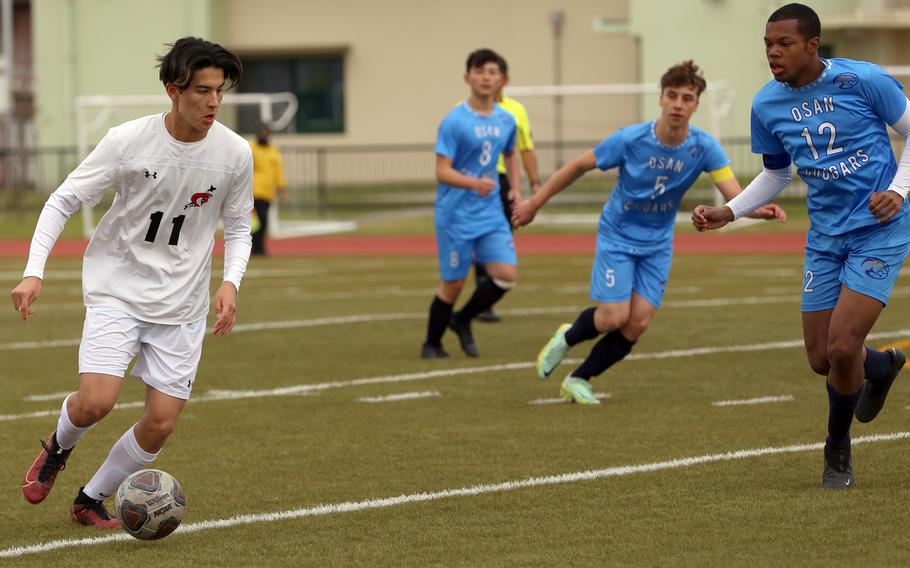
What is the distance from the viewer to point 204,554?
572cm

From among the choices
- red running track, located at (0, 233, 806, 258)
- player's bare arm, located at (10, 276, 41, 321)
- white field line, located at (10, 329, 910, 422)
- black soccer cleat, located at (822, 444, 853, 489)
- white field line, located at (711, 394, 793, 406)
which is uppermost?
player's bare arm, located at (10, 276, 41, 321)

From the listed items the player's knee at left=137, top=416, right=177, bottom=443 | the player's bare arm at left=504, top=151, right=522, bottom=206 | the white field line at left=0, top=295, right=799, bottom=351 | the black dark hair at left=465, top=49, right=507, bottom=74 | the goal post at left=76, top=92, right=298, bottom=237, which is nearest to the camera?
the player's knee at left=137, top=416, right=177, bottom=443

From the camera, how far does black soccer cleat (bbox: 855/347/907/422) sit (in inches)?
277

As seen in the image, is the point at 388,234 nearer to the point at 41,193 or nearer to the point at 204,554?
the point at 41,193

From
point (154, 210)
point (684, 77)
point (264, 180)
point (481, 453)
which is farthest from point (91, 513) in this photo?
point (264, 180)

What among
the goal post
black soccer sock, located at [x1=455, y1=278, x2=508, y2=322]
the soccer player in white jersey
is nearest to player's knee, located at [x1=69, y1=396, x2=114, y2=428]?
the soccer player in white jersey

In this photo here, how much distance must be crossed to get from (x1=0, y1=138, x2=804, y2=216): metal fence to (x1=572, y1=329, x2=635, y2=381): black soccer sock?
61.3 feet

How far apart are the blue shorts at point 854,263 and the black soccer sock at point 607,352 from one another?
2585 mm

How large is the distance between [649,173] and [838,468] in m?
2.87

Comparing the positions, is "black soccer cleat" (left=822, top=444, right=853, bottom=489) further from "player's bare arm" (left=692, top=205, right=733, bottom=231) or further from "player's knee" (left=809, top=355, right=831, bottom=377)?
"player's bare arm" (left=692, top=205, right=733, bottom=231)

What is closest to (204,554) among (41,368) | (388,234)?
(41,368)

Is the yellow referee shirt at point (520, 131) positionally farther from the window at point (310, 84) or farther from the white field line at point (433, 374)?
the window at point (310, 84)

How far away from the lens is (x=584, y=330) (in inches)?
366

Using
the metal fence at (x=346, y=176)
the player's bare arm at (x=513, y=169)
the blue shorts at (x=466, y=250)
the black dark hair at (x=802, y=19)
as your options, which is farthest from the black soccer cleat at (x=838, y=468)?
the metal fence at (x=346, y=176)
